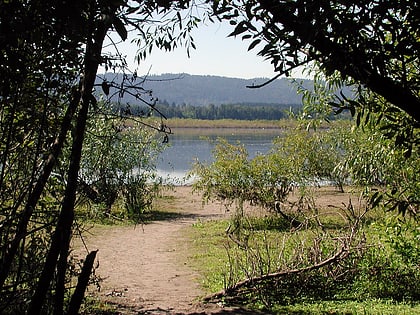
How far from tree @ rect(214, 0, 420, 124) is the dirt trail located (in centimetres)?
186

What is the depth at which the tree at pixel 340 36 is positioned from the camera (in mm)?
2447

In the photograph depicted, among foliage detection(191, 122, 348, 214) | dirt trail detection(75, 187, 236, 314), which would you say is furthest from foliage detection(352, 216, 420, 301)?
foliage detection(191, 122, 348, 214)

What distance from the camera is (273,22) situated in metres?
2.63

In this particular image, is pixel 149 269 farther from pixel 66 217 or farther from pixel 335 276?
pixel 66 217

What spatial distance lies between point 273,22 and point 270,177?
1442 cm

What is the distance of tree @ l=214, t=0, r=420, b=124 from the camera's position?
8.03ft

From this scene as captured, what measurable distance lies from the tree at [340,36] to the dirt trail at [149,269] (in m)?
A: 1.86

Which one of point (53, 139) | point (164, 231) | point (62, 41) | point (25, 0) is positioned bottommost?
point (164, 231)

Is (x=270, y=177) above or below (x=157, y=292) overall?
above

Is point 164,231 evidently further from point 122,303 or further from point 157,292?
point 122,303

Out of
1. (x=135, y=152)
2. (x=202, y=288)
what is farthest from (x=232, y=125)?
(x=202, y=288)

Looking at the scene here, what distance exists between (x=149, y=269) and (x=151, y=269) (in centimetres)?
4

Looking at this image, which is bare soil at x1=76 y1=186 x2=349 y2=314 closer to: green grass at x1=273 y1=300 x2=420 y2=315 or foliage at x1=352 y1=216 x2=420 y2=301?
green grass at x1=273 y1=300 x2=420 y2=315

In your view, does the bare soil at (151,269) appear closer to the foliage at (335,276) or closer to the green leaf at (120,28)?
the foliage at (335,276)
